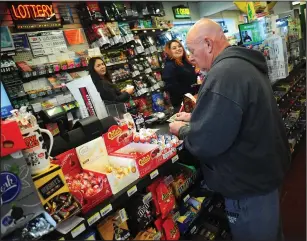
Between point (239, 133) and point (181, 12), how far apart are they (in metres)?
7.13

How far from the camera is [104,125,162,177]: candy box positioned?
159cm

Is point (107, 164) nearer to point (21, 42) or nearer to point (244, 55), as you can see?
point (244, 55)

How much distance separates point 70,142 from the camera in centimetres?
165

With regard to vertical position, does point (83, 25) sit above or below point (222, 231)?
above

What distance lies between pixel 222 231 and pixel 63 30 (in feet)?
14.1

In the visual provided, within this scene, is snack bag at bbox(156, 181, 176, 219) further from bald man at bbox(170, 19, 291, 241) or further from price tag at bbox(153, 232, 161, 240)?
bald man at bbox(170, 19, 291, 241)

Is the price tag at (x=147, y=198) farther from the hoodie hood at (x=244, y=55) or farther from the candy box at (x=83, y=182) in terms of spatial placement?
the hoodie hood at (x=244, y=55)

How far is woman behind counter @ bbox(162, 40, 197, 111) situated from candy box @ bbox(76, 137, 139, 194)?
86.5 inches

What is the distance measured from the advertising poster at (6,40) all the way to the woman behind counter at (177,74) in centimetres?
238

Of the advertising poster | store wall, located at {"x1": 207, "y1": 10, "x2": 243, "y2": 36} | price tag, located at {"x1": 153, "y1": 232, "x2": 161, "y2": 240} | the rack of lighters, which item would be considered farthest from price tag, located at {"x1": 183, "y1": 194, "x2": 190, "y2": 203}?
store wall, located at {"x1": 207, "y1": 10, "x2": 243, "y2": 36}

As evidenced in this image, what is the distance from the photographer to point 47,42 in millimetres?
4531

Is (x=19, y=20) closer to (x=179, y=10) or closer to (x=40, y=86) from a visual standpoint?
(x=40, y=86)

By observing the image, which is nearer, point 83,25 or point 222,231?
point 222,231

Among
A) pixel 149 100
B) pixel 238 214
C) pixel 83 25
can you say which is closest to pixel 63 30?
pixel 83 25
